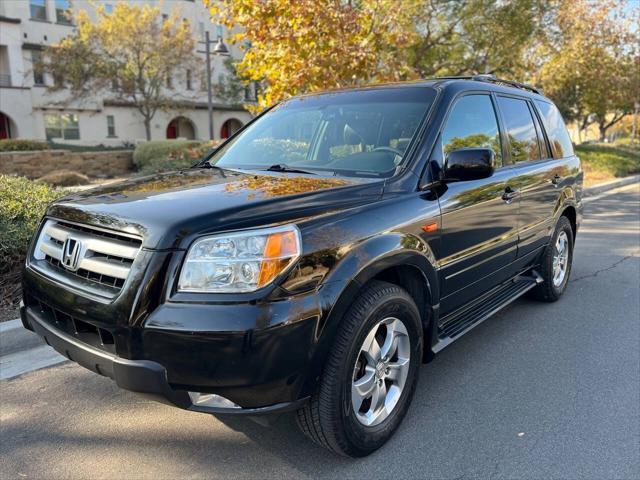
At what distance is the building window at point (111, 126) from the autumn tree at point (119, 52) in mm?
5066

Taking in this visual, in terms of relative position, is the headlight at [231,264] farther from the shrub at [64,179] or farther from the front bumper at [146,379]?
the shrub at [64,179]

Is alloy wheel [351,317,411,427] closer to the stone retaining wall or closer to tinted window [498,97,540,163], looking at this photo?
tinted window [498,97,540,163]

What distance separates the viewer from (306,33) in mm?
7578

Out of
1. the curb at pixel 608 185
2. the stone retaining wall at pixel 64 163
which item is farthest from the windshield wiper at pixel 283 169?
the curb at pixel 608 185

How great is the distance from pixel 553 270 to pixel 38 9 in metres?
33.7

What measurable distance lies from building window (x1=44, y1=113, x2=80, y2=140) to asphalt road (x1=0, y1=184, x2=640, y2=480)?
31.2 m

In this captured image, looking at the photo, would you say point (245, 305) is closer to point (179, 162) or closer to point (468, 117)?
point (468, 117)

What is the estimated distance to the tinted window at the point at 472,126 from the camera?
341cm

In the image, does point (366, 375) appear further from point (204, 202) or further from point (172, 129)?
point (172, 129)

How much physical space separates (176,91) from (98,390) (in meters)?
33.4

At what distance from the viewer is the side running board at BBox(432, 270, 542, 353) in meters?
3.32

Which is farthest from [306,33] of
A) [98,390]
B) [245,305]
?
[245,305]

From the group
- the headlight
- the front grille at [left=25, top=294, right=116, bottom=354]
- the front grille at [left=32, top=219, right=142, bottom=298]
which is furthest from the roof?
the front grille at [left=25, top=294, right=116, bottom=354]

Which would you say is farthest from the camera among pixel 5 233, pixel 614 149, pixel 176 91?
pixel 176 91
